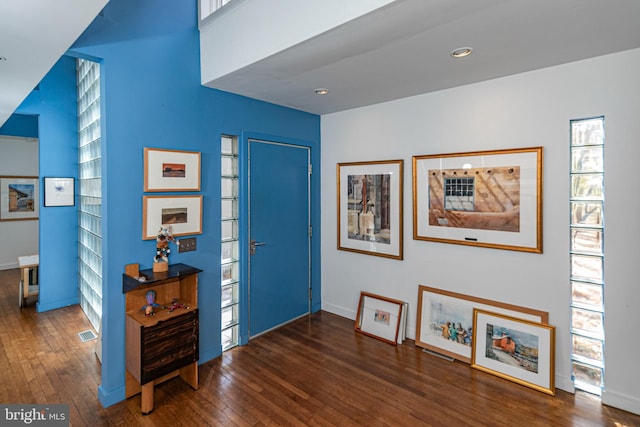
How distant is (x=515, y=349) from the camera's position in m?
2.70

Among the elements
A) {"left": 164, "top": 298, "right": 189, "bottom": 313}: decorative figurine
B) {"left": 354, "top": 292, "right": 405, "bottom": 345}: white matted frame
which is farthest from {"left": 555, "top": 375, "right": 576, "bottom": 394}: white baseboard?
{"left": 164, "top": 298, "right": 189, "bottom": 313}: decorative figurine

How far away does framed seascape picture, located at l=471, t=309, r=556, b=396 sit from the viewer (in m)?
2.55

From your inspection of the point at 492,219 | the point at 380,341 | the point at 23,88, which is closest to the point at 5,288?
the point at 23,88

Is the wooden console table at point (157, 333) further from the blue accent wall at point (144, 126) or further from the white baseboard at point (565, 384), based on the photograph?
the white baseboard at point (565, 384)

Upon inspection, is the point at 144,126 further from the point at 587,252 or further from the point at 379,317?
the point at 587,252

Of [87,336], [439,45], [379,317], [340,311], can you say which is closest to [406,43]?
[439,45]

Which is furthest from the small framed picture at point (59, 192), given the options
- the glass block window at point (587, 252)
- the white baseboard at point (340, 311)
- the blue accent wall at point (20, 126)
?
the glass block window at point (587, 252)

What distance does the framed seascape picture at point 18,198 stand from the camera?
623 cm

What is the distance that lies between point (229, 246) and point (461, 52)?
2591mm

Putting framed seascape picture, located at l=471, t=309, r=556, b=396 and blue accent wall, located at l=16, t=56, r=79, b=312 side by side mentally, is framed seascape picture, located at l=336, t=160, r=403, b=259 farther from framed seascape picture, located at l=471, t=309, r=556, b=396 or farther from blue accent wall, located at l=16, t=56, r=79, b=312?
blue accent wall, located at l=16, t=56, r=79, b=312

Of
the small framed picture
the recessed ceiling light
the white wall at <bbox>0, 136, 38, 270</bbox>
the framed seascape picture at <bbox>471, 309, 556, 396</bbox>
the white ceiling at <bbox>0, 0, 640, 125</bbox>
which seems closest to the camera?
the white ceiling at <bbox>0, 0, 640, 125</bbox>

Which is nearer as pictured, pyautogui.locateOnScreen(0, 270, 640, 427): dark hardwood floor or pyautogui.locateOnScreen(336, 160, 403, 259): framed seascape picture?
pyautogui.locateOnScreen(0, 270, 640, 427): dark hardwood floor

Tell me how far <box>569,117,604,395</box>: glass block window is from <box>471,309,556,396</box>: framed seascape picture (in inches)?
8.3

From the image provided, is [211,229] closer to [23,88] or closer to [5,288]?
[23,88]
